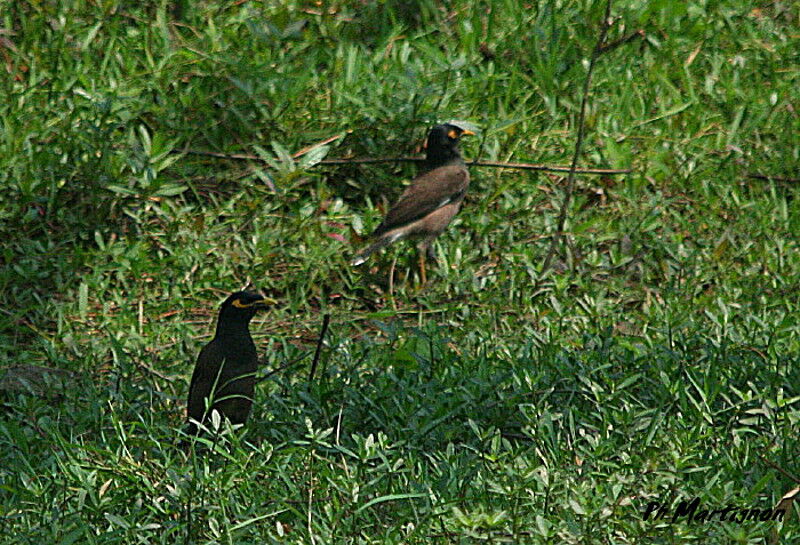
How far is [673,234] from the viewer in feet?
21.2

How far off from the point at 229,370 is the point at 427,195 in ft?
7.01

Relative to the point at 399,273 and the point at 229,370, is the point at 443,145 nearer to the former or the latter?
the point at 399,273

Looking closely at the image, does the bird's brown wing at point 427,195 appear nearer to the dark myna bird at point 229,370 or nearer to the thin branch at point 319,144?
the thin branch at point 319,144

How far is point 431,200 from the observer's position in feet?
20.8

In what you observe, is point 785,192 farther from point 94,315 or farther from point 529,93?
point 94,315

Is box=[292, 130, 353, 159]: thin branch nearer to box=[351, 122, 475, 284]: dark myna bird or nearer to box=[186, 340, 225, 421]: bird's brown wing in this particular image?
box=[351, 122, 475, 284]: dark myna bird

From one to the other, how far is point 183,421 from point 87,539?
3.91ft

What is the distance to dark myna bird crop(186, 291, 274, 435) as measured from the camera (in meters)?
4.48

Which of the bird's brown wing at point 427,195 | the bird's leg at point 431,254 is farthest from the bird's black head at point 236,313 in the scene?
the bird's leg at point 431,254

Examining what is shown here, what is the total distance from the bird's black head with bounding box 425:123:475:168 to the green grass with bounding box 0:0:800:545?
0.21 m

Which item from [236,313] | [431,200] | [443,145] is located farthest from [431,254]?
[236,313]

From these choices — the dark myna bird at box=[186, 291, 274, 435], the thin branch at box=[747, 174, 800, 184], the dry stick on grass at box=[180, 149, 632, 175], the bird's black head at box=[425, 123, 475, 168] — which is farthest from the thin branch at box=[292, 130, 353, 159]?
the thin branch at box=[747, 174, 800, 184]

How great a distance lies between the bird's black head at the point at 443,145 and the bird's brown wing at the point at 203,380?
228cm

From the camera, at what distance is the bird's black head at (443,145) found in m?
6.59
